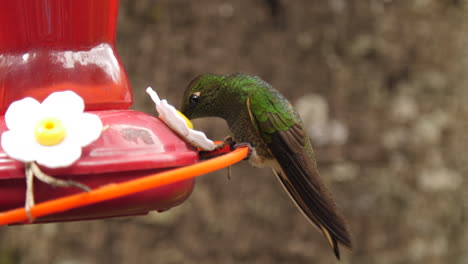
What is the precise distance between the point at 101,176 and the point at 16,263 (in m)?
2.91

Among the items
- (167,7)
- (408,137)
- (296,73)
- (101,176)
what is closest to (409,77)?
(408,137)

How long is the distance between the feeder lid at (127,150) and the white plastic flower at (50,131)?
0.10 ft

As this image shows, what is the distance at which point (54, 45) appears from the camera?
177cm

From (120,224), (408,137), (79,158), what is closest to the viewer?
(79,158)

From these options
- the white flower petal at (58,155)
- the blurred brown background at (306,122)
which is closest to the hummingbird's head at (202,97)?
the white flower petal at (58,155)

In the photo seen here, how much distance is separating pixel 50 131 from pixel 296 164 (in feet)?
3.28

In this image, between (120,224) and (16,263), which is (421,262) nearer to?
(120,224)

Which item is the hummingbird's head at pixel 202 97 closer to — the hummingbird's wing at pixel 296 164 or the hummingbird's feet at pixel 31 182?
the hummingbird's wing at pixel 296 164

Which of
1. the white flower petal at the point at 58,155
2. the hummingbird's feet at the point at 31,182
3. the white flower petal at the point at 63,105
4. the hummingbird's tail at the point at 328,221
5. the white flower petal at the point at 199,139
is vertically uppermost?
the white flower petal at the point at 63,105

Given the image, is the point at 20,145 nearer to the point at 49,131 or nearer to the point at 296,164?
the point at 49,131

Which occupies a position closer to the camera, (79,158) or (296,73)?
(79,158)

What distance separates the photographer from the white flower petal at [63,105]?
1448 millimetres

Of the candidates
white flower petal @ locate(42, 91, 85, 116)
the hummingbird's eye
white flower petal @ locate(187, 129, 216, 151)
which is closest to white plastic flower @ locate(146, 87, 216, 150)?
white flower petal @ locate(187, 129, 216, 151)

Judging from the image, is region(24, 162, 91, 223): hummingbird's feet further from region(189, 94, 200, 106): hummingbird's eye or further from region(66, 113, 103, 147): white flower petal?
region(189, 94, 200, 106): hummingbird's eye
